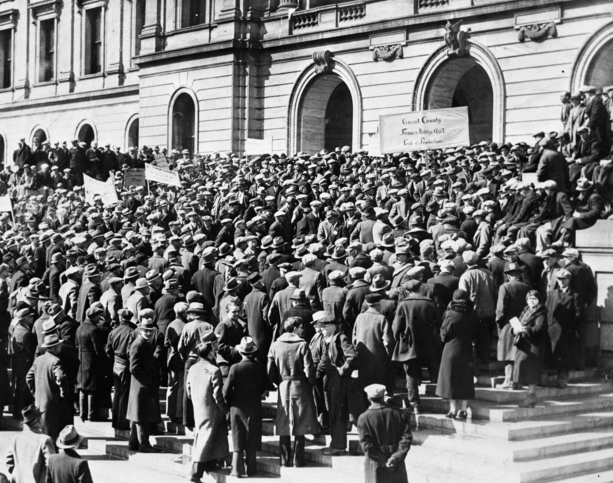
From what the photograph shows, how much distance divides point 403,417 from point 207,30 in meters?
27.3

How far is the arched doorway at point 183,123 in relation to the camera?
3666cm

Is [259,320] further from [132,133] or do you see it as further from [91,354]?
[132,133]

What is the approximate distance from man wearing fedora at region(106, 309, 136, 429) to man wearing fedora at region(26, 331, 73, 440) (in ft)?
2.60

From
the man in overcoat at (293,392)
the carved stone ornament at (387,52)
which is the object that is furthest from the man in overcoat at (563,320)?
the carved stone ornament at (387,52)

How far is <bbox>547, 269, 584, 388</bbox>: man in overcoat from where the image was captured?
12.9 metres

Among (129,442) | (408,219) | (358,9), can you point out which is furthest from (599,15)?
(129,442)

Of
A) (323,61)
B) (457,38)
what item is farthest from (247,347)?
(323,61)

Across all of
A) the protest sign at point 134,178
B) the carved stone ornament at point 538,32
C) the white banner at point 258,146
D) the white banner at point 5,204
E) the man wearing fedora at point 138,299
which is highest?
the carved stone ornament at point 538,32

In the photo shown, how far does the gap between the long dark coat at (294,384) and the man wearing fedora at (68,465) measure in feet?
10.3

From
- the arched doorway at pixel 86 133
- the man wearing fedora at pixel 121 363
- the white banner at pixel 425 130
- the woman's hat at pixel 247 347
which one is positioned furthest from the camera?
the arched doorway at pixel 86 133

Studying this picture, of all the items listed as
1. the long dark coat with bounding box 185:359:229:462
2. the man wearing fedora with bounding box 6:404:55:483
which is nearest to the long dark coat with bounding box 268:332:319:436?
the long dark coat with bounding box 185:359:229:462

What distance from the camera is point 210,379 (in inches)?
462

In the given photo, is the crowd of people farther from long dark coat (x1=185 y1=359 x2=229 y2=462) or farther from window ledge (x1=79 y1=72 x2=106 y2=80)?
window ledge (x1=79 y1=72 x2=106 y2=80)

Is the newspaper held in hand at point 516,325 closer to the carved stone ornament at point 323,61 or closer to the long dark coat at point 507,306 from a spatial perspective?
the long dark coat at point 507,306
